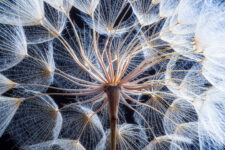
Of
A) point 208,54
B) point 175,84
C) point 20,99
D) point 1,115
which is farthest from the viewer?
point 175,84

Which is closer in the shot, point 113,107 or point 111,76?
point 113,107

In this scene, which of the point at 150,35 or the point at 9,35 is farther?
the point at 150,35

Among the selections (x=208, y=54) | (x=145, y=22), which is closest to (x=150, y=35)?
(x=145, y=22)

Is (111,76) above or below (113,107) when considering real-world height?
above

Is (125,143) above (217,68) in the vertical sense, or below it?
below

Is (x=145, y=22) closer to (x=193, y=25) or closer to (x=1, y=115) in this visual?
(x=193, y=25)
